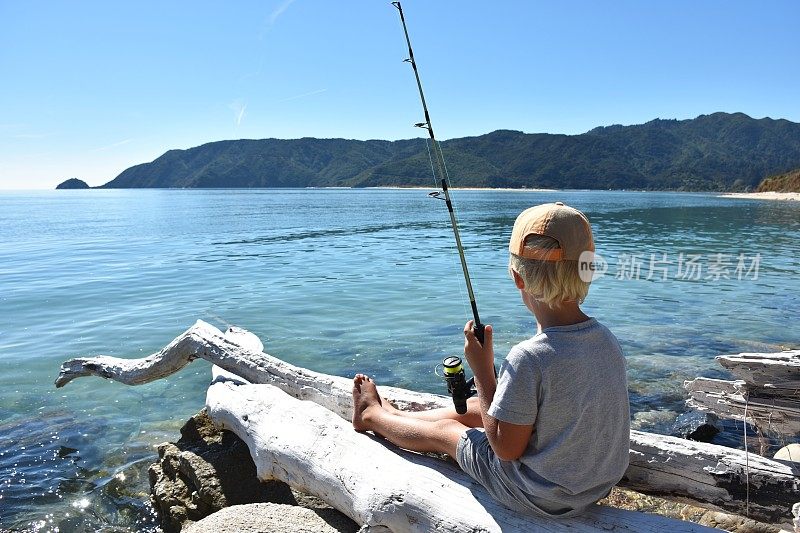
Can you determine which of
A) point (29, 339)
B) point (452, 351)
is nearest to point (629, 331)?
point (452, 351)

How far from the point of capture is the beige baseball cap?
2.60m

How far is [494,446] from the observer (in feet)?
9.21

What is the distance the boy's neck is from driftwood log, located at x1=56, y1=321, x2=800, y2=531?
1.06 metres

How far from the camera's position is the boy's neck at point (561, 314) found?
8.83 ft

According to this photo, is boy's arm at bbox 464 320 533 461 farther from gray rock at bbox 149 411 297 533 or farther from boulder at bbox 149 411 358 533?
gray rock at bbox 149 411 297 533

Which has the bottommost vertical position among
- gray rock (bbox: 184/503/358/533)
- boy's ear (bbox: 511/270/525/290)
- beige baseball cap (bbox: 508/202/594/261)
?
gray rock (bbox: 184/503/358/533)

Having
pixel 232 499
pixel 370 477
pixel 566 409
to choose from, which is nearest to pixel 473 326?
pixel 566 409

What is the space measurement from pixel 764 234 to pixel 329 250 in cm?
2540

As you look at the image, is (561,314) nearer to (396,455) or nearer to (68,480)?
(396,455)

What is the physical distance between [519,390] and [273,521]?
2079mm

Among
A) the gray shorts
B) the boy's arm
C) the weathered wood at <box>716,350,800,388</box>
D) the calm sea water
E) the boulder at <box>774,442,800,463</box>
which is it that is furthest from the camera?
the calm sea water

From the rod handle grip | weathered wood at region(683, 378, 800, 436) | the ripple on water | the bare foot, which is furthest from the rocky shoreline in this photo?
the rod handle grip

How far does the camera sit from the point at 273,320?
482 inches

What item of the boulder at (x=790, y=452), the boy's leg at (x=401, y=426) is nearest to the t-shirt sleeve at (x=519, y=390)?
the boy's leg at (x=401, y=426)
